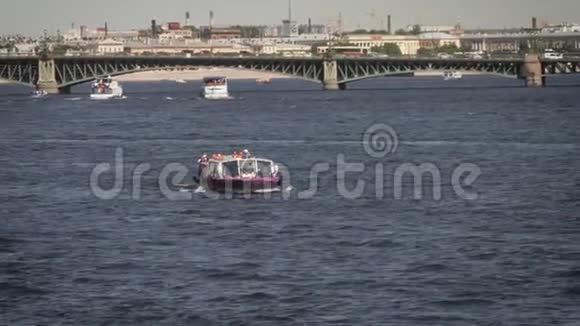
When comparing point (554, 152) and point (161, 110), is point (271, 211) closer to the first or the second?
point (554, 152)

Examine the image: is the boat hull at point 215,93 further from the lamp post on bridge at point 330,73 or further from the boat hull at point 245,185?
the boat hull at point 245,185

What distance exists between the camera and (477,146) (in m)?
79.8

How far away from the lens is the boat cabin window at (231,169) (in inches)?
2253

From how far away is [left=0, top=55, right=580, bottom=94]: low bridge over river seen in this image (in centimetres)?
16088

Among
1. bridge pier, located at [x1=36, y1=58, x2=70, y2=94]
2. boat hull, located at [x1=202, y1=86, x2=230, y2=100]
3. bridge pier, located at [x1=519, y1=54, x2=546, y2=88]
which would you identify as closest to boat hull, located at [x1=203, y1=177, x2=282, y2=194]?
boat hull, located at [x1=202, y1=86, x2=230, y2=100]

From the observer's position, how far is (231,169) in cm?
5838

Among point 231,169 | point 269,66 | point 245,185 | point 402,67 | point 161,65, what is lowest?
point 245,185

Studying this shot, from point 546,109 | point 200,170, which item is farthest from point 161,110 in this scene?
point 200,170

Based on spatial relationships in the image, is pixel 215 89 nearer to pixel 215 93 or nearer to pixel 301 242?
pixel 215 93

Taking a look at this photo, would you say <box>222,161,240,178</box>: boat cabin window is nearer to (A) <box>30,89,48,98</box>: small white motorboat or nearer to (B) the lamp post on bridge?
(B) the lamp post on bridge

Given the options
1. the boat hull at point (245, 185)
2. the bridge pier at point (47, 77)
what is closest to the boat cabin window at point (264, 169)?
the boat hull at point (245, 185)

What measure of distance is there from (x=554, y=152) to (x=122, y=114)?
5804 centimetres

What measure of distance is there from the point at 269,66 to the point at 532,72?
30.2 m

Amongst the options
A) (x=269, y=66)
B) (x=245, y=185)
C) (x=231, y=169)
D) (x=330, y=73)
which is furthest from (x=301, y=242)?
(x=330, y=73)
